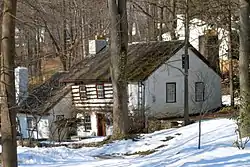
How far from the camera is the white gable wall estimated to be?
30.4m

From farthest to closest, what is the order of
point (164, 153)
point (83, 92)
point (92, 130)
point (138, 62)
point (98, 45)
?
point (98, 45) → point (83, 92) → point (92, 130) → point (138, 62) → point (164, 153)

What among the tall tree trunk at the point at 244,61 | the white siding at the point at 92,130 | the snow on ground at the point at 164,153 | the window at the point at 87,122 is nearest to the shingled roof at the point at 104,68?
the window at the point at 87,122

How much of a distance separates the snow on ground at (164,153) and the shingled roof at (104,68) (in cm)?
1155

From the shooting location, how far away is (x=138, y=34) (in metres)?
53.1

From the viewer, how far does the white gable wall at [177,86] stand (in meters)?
30.4

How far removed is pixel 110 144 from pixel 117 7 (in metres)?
5.00

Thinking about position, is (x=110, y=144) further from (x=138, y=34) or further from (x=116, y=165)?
(x=138, y=34)

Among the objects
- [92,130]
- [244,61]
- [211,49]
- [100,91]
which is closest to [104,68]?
[100,91]

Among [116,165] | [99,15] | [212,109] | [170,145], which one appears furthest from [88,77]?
[116,165]

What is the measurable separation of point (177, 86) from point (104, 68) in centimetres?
462

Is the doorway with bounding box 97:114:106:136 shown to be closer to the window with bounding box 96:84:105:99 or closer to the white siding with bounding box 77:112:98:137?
the white siding with bounding box 77:112:98:137

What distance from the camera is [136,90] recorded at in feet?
98.6

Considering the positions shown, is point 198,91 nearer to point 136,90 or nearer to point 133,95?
point 136,90

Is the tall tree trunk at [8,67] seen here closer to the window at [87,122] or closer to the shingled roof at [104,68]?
the shingled roof at [104,68]
